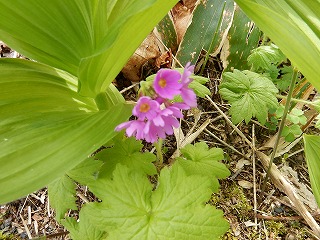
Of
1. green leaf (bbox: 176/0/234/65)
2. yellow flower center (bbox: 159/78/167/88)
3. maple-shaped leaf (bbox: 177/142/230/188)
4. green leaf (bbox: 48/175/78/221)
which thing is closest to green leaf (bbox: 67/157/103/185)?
green leaf (bbox: 48/175/78/221)

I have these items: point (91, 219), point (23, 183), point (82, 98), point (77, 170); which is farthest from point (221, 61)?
point (23, 183)

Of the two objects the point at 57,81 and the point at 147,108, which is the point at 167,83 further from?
the point at 57,81

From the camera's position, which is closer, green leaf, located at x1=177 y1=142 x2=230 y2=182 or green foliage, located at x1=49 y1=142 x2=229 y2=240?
green foliage, located at x1=49 y1=142 x2=229 y2=240

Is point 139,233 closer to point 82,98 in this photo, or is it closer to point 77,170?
point 77,170

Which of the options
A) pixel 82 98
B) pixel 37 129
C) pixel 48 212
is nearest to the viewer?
pixel 37 129

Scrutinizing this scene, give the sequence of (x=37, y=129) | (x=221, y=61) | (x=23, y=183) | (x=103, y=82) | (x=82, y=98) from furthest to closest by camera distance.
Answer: (x=221, y=61) < (x=82, y=98) < (x=103, y=82) < (x=37, y=129) < (x=23, y=183)

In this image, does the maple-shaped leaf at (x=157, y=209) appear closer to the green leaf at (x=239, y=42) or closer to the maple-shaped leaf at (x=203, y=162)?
the maple-shaped leaf at (x=203, y=162)

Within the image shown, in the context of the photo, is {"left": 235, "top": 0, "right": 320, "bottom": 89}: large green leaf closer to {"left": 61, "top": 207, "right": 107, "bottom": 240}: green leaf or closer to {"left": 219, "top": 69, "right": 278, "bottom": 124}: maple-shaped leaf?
{"left": 219, "top": 69, "right": 278, "bottom": 124}: maple-shaped leaf

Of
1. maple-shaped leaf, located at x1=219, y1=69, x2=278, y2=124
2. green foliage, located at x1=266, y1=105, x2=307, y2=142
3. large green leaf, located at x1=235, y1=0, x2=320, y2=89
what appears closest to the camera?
large green leaf, located at x1=235, y1=0, x2=320, y2=89
